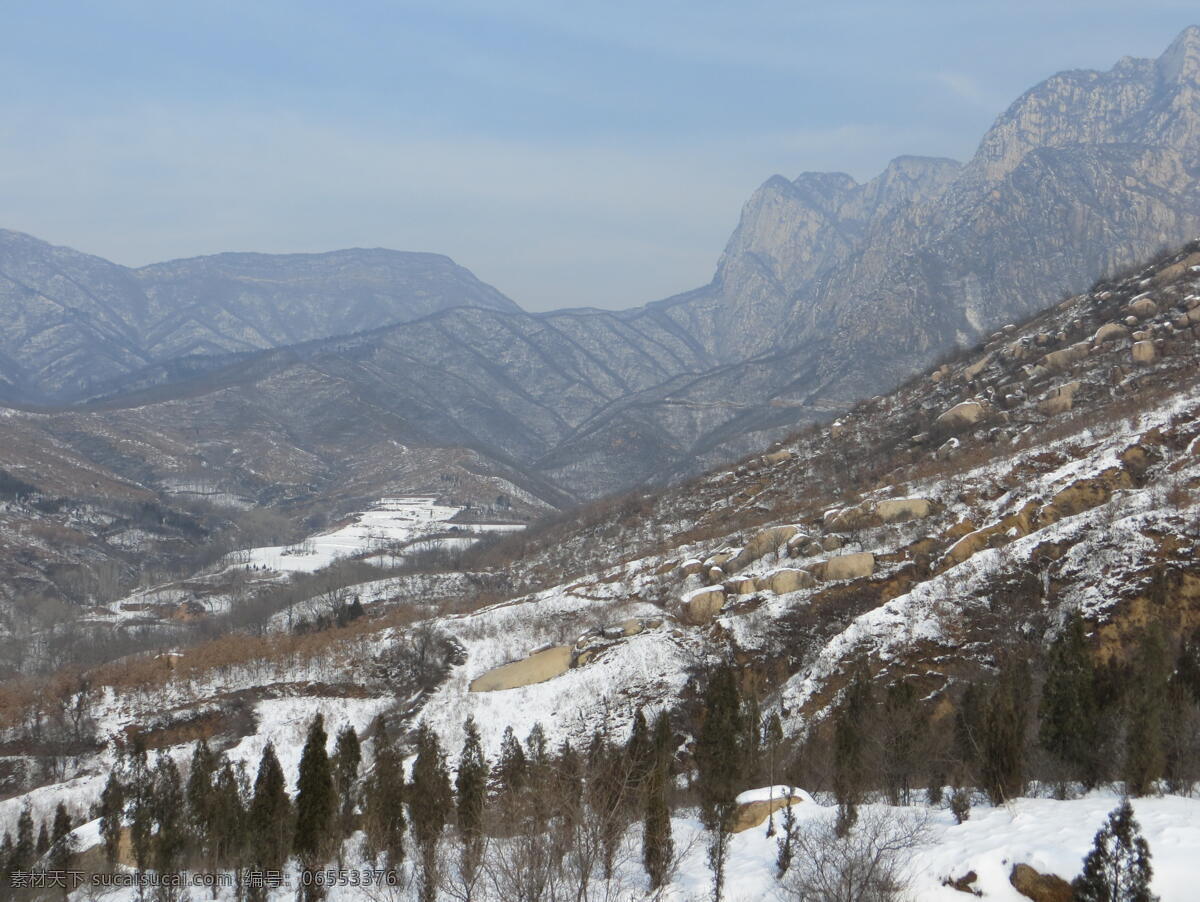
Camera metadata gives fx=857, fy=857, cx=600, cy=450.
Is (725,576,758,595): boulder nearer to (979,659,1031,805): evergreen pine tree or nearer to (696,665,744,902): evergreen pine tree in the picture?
(696,665,744,902): evergreen pine tree

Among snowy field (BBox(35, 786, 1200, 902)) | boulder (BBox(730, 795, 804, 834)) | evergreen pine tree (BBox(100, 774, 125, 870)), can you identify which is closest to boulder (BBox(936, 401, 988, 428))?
snowy field (BBox(35, 786, 1200, 902))

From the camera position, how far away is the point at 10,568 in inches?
7146

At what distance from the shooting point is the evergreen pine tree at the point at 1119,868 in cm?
1797

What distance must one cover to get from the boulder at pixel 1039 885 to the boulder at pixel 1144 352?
288 feet

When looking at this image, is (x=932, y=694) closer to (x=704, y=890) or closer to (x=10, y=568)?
(x=704, y=890)

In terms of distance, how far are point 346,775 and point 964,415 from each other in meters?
82.4

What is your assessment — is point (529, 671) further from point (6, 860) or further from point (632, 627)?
point (6, 860)

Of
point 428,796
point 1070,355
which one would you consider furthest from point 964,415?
point 428,796

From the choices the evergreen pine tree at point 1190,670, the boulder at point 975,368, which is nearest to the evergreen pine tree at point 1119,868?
the evergreen pine tree at point 1190,670

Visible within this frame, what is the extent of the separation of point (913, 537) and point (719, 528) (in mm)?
32325

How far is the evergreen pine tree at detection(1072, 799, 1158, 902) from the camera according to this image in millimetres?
17969

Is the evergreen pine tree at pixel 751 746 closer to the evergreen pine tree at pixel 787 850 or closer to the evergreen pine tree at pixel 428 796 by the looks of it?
the evergreen pine tree at pixel 787 850

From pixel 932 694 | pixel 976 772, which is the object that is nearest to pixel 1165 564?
pixel 932 694

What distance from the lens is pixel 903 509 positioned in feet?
240
